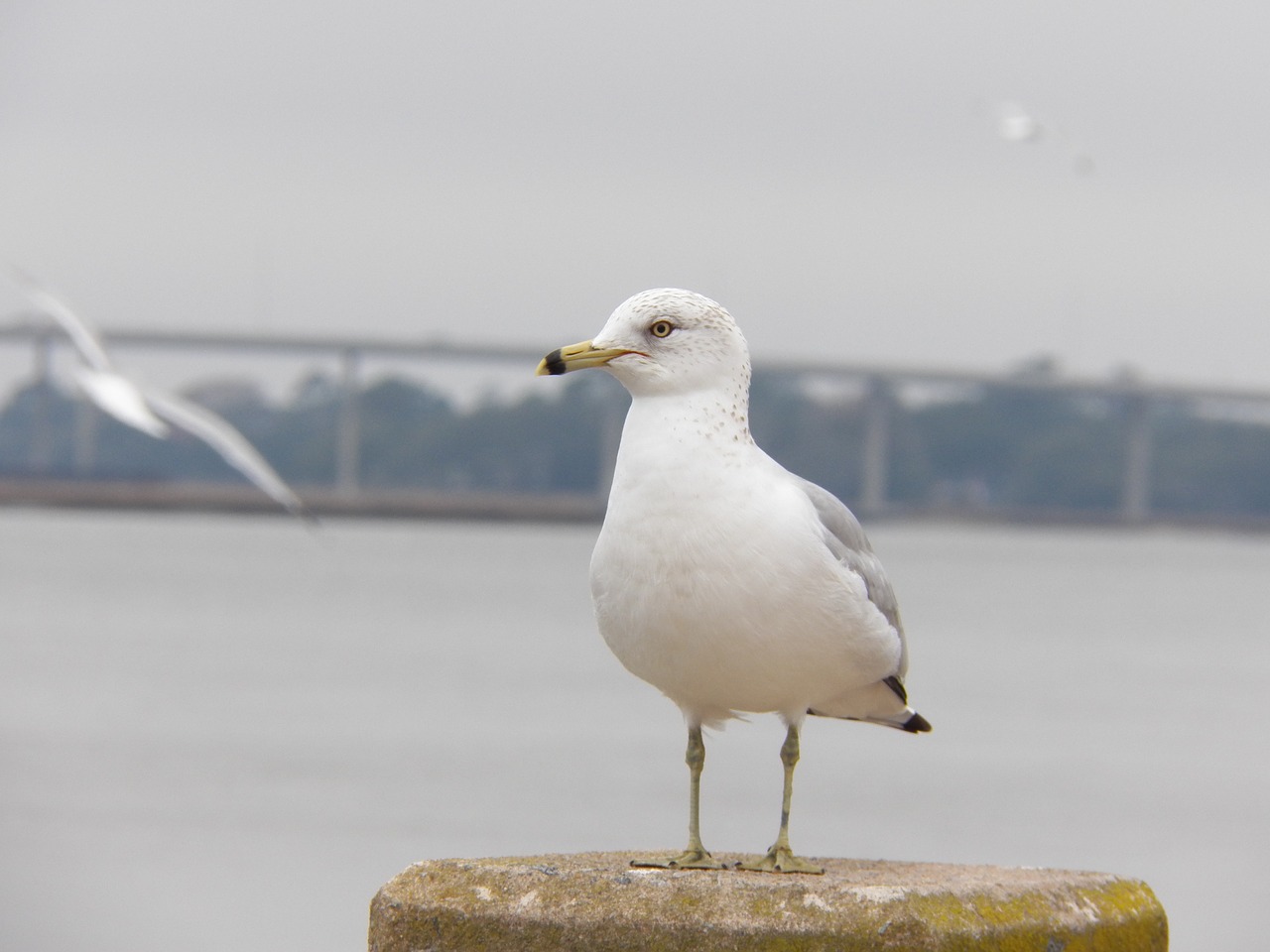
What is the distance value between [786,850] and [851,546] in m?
0.55

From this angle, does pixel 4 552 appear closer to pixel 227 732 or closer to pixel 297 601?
pixel 297 601

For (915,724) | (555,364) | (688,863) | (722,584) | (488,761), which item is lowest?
(488,761)

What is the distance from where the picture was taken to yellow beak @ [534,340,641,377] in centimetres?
323

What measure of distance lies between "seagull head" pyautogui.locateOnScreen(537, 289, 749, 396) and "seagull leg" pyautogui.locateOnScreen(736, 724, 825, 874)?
0.65 meters

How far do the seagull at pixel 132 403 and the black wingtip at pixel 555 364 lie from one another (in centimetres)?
197

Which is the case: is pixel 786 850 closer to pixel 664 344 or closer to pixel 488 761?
pixel 664 344

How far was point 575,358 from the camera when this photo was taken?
3.24 m

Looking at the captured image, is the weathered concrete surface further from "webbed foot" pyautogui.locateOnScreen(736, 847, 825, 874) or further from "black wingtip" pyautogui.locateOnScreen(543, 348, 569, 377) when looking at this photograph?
"black wingtip" pyautogui.locateOnScreen(543, 348, 569, 377)

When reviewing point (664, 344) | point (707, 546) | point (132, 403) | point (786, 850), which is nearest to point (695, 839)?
point (786, 850)

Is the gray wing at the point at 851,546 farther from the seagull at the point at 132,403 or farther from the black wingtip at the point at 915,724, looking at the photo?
the seagull at the point at 132,403

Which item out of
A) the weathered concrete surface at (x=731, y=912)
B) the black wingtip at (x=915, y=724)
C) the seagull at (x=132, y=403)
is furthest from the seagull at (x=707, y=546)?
the seagull at (x=132, y=403)

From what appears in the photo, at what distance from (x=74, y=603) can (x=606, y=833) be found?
25.9 m

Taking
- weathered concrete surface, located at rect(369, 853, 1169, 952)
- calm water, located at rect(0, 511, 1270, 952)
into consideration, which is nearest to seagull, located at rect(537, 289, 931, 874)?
weathered concrete surface, located at rect(369, 853, 1169, 952)

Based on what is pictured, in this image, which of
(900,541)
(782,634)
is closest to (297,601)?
(782,634)
